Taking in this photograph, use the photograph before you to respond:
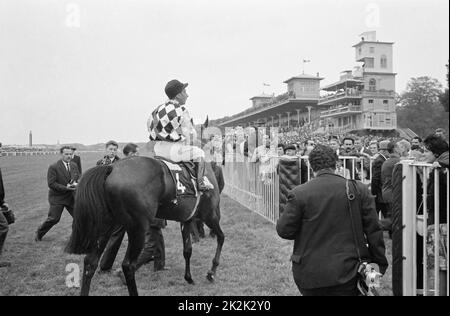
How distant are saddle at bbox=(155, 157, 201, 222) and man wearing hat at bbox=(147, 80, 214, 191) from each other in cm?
10

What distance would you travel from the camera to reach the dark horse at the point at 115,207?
420cm

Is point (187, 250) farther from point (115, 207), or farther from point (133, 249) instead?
point (115, 207)

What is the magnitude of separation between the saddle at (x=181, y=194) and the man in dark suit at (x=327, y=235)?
80.5 inches

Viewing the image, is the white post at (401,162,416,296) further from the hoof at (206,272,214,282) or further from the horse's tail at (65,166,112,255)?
the horse's tail at (65,166,112,255)

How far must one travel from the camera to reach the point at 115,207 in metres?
4.30

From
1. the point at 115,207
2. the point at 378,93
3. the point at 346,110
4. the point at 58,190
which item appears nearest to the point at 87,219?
the point at 115,207

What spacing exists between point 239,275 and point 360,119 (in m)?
29.8

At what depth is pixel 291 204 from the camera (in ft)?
10.2

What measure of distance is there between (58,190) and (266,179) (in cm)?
428

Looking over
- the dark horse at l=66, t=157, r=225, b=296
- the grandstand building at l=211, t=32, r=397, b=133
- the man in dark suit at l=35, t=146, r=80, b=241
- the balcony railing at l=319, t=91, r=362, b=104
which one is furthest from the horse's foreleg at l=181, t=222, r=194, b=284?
the balcony railing at l=319, t=91, r=362, b=104

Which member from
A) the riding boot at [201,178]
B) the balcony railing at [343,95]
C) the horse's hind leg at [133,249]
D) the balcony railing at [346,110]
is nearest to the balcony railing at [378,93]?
the balcony railing at [343,95]

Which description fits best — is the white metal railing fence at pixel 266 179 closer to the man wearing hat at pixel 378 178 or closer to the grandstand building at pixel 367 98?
the man wearing hat at pixel 378 178

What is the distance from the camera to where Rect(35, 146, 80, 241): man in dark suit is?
7.64 m
